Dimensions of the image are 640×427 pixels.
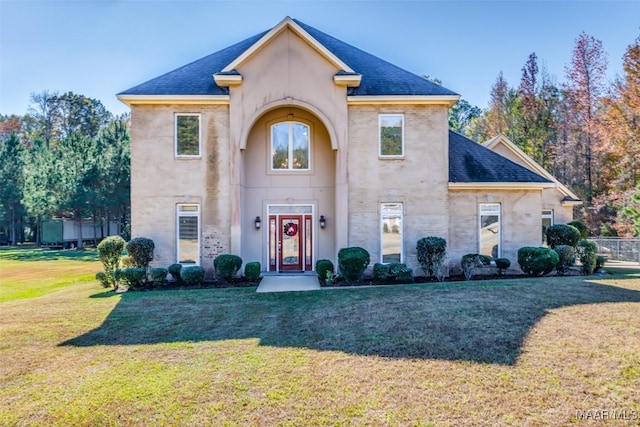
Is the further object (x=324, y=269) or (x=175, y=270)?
(x=175, y=270)

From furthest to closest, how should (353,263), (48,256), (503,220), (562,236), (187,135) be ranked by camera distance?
1. (48,256)
2. (562,236)
3. (503,220)
4. (187,135)
5. (353,263)

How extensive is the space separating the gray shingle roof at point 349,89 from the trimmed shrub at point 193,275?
6.51m

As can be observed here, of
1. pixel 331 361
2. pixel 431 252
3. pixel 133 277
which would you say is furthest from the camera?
pixel 431 252

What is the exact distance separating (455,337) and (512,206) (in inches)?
396

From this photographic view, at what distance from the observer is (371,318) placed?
25.7ft

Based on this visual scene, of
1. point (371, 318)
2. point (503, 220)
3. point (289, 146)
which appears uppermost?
point (289, 146)

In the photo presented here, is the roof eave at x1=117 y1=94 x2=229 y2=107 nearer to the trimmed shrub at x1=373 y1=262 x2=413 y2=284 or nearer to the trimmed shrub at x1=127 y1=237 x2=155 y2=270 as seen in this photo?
the trimmed shrub at x1=127 y1=237 x2=155 y2=270

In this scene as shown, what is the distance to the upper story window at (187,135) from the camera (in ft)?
45.3

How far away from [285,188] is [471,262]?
7782mm

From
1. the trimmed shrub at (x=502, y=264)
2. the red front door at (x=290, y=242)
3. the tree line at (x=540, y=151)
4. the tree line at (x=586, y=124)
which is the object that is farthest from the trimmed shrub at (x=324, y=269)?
the tree line at (x=540, y=151)

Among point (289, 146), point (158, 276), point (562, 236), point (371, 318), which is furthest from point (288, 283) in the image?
point (562, 236)

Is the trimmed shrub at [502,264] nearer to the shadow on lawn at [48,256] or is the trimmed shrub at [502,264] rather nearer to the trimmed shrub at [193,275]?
the trimmed shrub at [193,275]

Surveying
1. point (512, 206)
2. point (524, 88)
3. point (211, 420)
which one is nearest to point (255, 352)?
point (211, 420)

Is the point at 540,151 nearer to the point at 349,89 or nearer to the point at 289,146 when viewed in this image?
the point at 349,89
